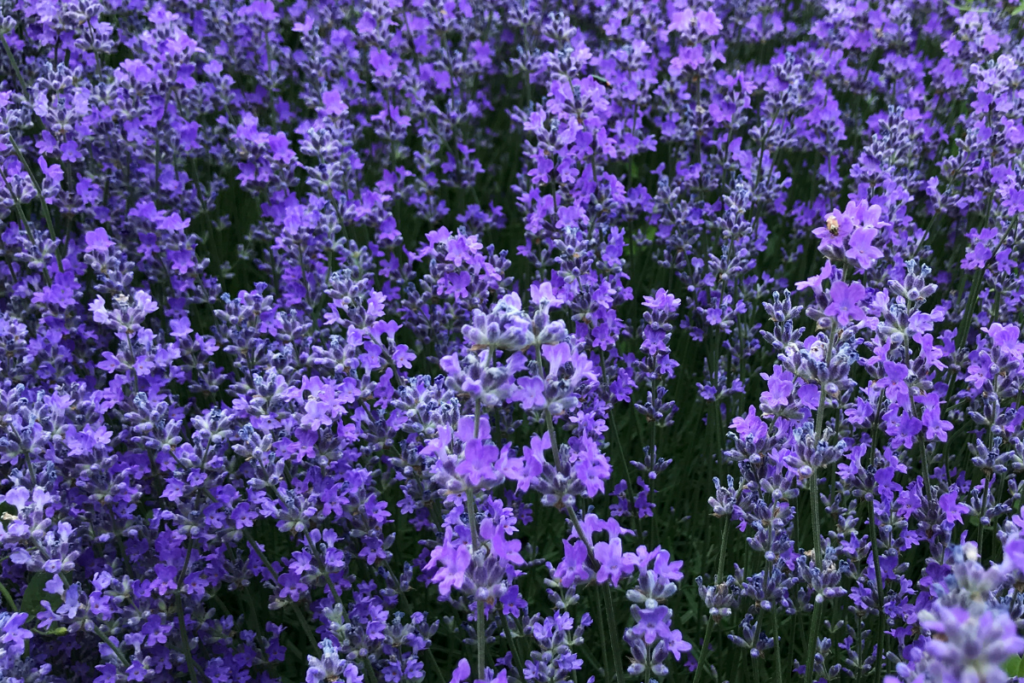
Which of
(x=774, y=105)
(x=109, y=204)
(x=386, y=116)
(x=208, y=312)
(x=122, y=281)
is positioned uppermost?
(x=386, y=116)

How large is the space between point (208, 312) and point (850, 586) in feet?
7.97

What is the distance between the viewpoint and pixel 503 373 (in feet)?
4.21

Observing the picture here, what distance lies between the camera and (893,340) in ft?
5.82

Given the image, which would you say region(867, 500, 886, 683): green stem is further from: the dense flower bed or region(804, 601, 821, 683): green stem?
region(804, 601, 821, 683): green stem

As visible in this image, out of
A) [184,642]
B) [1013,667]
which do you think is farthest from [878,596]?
[184,642]

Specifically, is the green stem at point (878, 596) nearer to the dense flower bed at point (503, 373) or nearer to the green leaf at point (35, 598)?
the dense flower bed at point (503, 373)

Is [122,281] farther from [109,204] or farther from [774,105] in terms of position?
[774,105]

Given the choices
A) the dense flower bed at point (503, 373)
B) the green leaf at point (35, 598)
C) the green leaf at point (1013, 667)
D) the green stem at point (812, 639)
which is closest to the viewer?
the green leaf at point (1013, 667)

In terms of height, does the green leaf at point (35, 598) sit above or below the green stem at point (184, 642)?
above

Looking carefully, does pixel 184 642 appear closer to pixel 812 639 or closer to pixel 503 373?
pixel 503 373

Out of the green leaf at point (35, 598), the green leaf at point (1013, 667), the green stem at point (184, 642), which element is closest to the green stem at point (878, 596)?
the green leaf at point (1013, 667)

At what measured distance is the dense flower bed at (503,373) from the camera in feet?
5.28

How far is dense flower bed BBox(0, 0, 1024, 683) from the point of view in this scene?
1608mm

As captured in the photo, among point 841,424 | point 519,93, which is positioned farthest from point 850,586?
point 519,93
